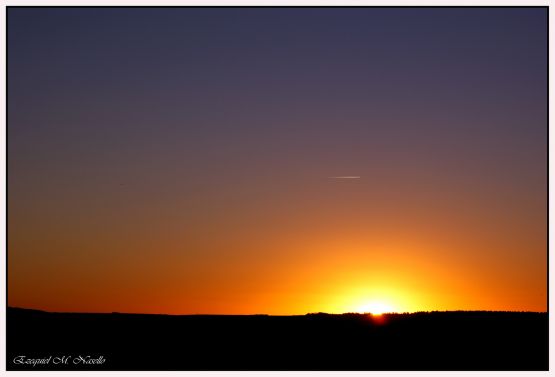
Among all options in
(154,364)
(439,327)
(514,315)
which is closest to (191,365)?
(154,364)

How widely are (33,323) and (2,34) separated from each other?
68.9ft

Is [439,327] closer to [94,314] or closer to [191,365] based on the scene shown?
[191,365]

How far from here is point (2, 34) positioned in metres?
30.7

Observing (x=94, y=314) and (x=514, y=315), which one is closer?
(x=514, y=315)

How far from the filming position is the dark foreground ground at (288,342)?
124ft

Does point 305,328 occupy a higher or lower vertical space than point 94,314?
lower

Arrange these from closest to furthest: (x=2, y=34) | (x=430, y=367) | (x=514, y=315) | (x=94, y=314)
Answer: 1. (x=2, y=34)
2. (x=430, y=367)
3. (x=514, y=315)
4. (x=94, y=314)

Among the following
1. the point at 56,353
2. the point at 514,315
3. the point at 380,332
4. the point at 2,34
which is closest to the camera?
the point at 2,34

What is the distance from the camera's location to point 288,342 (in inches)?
1628

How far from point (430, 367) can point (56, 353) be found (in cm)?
1574

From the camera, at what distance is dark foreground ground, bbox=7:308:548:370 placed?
124ft

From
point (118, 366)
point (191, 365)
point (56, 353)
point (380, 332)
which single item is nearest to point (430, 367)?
point (380, 332)

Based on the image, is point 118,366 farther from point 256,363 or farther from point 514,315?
point 514,315
